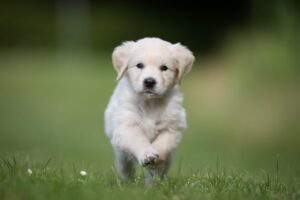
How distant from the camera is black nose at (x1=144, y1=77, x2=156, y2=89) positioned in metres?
7.67

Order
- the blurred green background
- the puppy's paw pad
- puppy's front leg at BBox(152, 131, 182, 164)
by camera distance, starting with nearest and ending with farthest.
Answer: the puppy's paw pad
puppy's front leg at BBox(152, 131, 182, 164)
the blurred green background

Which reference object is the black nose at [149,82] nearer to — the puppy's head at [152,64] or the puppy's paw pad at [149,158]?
the puppy's head at [152,64]

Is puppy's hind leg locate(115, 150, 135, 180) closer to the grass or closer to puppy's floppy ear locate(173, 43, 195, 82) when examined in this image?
the grass

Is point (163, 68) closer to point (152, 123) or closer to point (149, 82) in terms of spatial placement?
point (149, 82)

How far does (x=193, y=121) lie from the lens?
20875 mm

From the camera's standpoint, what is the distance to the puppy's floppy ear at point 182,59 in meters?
8.06

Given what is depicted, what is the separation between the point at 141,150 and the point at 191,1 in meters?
28.5

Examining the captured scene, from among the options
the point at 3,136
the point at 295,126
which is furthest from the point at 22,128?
the point at 295,126

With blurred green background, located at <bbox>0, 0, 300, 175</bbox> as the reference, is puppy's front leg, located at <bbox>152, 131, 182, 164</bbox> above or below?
above

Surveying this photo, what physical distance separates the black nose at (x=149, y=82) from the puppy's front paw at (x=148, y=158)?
641mm

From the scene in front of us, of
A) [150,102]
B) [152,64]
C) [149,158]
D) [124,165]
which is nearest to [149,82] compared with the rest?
[152,64]

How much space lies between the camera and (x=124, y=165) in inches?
331

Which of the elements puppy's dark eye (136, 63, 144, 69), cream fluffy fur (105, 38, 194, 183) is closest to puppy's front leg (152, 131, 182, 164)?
cream fluffy fur (105, 38, 194, 183)

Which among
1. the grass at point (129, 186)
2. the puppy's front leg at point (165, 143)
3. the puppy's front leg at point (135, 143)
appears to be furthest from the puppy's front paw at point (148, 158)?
the puppy's front leg at point (165, 143)
